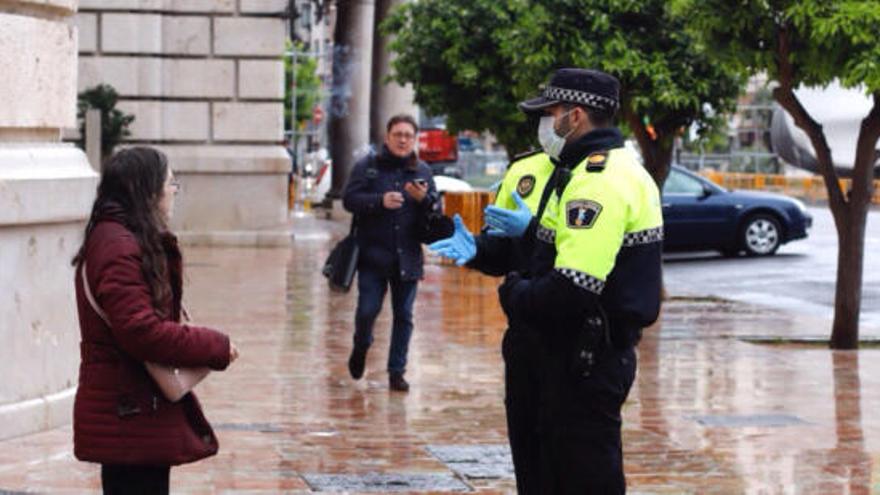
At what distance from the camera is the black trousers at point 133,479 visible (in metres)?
6.23

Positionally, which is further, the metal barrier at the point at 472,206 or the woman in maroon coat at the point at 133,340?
the metal barrier at the point at 472,206

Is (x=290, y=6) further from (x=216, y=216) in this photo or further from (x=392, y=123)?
(x=392, y=123)

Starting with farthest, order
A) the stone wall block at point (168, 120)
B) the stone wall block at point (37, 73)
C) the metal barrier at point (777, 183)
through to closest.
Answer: the metal barrier at point (777, 183), the stone wall block at point (168, 120), the stone wall block at point (37, 73)

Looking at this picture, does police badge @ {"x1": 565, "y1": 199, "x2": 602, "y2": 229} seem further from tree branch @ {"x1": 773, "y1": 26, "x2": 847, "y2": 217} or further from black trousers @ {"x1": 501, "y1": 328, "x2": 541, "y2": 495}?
tree branch @ {"x1": 773, "y1": 26, "x2": 847, "y2": 217}

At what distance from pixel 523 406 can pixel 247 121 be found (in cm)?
2261

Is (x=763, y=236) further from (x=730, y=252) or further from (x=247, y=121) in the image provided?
(x=247, y=121)

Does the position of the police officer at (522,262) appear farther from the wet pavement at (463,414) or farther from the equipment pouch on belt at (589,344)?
the wet pavement at (463,414)

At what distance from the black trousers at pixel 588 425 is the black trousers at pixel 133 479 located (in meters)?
1.28

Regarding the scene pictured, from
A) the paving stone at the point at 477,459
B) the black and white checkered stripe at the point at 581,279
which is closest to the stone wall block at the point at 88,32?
the paving stone at the point at 477,459

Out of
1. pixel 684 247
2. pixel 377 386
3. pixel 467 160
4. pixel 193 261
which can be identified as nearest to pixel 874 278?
pixel 684 247

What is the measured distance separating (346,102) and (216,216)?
17.2m

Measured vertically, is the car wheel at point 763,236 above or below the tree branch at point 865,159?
below

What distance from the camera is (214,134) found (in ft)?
95.8

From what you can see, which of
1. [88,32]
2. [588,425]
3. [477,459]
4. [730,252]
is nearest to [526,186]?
[588,425]
